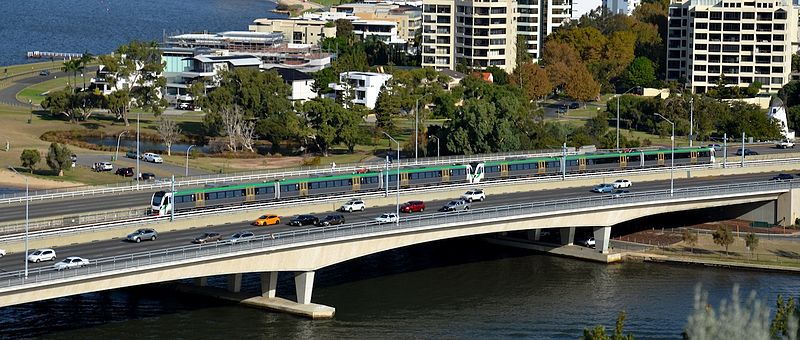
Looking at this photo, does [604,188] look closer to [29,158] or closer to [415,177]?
[415,177]

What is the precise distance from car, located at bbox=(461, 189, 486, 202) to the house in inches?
2954

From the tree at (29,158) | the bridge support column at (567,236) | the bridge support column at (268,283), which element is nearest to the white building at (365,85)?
the tree at (29,158)

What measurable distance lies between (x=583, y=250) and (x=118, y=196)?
109ft

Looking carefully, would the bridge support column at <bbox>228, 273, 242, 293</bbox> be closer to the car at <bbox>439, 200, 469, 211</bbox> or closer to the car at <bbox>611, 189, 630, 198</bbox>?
the car at <bbox>439, 200, 469, 211</bbox>

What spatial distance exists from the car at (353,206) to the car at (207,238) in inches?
567

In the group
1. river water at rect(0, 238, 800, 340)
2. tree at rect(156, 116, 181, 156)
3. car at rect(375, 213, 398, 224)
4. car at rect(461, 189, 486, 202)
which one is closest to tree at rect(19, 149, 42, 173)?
tree at rect(156, 116, 181, 156)

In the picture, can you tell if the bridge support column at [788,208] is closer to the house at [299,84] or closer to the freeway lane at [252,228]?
the freeway lane at [252,228]

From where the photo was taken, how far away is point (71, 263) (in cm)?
8150

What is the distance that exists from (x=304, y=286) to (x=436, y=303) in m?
8.26

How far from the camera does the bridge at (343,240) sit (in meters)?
80.2

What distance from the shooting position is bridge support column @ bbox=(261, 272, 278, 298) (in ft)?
297

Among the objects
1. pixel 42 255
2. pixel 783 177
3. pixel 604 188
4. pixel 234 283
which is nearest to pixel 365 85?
pixel 783 177

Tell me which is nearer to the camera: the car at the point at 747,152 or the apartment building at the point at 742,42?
the car at the point at 747,152

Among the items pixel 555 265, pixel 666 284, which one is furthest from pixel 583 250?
pixel 666 284
